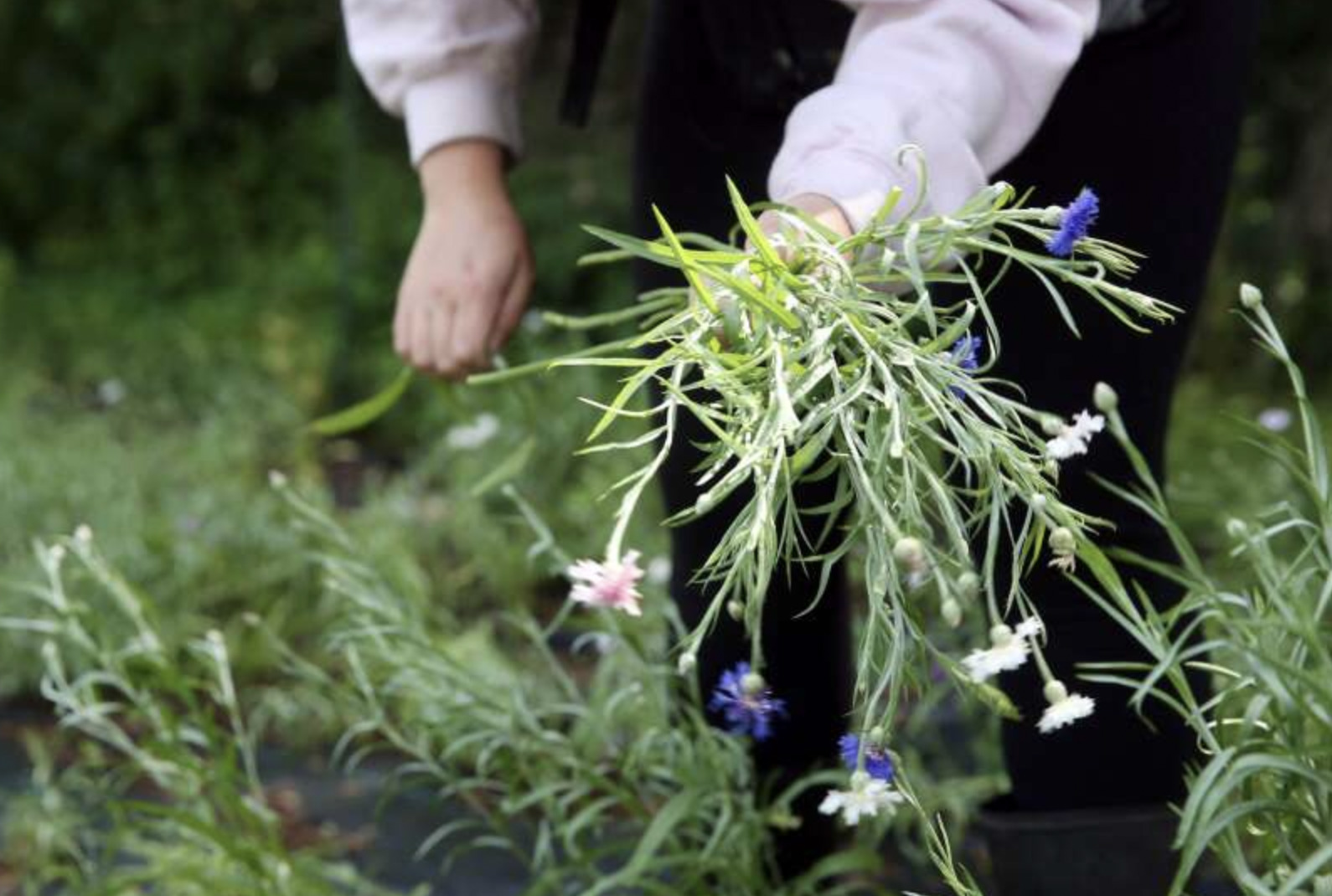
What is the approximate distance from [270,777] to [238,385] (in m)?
2.42

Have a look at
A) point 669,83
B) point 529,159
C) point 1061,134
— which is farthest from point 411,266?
point 529,159

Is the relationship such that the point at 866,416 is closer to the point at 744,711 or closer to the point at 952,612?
the point at 952,612

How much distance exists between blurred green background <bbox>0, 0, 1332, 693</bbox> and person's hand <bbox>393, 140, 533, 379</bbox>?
123 mm

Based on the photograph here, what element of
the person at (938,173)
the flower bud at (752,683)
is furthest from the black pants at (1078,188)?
the flower bud at (752,683)

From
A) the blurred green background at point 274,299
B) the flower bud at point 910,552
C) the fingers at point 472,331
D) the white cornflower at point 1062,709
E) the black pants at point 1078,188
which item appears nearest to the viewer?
the flower bud at point 910,552

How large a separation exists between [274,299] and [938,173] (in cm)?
535

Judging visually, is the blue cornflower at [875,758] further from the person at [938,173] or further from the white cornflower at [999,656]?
the person at [938,173]

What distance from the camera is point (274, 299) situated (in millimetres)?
6484

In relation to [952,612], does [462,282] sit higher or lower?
lower

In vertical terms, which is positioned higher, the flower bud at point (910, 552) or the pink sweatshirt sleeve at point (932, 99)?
the pink sweatshirt sleeve at point (932, 99)

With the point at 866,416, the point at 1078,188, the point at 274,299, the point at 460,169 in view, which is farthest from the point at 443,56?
the point at 274,299

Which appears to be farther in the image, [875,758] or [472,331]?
[472,331]

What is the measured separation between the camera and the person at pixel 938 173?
1.37m

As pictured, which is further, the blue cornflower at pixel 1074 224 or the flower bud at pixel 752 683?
the flower bud at pixel 752 683
